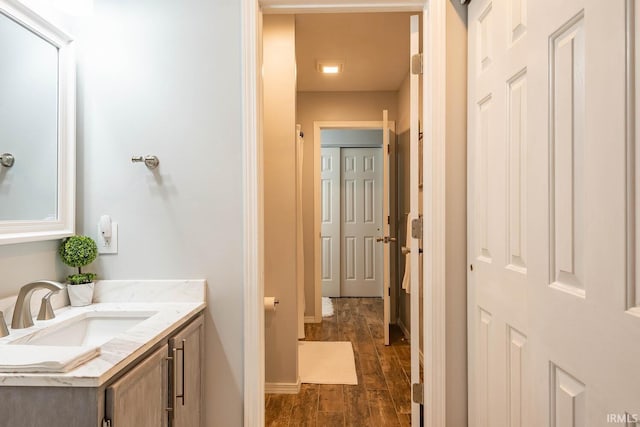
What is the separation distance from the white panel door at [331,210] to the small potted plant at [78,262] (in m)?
4.49

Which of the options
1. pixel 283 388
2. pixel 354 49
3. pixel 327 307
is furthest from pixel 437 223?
pixel 327 307

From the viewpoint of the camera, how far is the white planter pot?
1.66 meters

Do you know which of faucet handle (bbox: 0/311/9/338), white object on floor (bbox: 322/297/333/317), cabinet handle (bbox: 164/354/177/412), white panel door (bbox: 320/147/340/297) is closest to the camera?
faucet handle (bbox: 0/311/9/338)

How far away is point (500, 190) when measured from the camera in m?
1.46

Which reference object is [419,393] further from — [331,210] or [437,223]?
[331,210]

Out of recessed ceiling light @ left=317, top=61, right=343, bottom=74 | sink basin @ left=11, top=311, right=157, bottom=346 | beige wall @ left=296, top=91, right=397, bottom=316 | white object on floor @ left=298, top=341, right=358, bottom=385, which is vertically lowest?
white object on floor @ left=298, top=341, right=358, bottom=385

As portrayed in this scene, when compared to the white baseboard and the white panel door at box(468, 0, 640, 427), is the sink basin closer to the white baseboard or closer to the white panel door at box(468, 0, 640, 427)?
the white panel door at box(468, 0, 640, 427)

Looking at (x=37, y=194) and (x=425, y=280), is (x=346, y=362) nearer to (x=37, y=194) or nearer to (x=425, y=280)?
(x=425, y=280)

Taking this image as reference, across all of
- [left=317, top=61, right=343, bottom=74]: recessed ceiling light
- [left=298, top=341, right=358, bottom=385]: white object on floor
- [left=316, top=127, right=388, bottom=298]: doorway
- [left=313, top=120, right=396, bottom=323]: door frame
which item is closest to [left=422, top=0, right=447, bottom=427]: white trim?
[left=298, top=341, right=358, bottom=385]: white object on floor

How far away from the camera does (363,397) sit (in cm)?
277

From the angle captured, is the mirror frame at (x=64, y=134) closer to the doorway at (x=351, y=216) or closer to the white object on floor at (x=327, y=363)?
the white object on floor at (x=327, y=363)

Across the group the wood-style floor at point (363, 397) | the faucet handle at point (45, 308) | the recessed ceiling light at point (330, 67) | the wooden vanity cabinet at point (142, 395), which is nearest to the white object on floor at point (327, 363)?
the wood-style floor at point (363, 397)

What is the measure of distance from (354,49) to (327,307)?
3259 millimetres

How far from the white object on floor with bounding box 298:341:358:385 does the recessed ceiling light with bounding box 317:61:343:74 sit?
8.54ft
